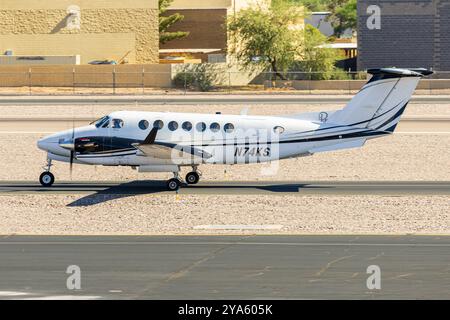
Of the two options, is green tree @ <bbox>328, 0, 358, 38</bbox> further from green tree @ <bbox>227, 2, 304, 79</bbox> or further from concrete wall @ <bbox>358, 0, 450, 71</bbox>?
green tree @ <bbox>227, 2, 304, 79</bbox>

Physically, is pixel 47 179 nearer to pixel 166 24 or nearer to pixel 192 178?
pixel 192 178

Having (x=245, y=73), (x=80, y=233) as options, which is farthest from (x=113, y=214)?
(x=245, y=73)

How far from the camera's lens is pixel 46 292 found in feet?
69.5

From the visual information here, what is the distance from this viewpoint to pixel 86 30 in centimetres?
9544

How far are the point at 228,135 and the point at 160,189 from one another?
9.68 ft

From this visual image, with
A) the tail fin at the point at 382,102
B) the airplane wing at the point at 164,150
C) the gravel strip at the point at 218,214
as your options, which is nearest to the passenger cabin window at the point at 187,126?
the airplane wing at the point at 164,150

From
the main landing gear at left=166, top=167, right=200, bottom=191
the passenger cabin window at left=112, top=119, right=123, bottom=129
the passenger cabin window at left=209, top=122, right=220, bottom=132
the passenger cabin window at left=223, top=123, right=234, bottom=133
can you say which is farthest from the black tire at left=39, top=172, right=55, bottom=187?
the passenger cabin window at left=223, top=123, right=234, bottom=133

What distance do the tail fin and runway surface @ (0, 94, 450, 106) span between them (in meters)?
33.2

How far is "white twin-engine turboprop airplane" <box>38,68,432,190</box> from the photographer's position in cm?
3653

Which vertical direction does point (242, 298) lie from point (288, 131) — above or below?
below

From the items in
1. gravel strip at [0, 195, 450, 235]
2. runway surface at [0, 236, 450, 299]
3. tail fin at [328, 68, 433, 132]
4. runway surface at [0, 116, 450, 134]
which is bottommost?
runway surface at [0, 236, 450, 299]

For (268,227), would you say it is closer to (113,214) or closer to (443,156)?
(113,214)

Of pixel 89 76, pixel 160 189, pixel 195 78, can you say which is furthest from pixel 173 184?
pixel 195 78
